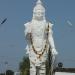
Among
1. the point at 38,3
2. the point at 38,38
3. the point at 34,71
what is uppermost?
the point at 38,3

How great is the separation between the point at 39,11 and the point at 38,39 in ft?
3.04

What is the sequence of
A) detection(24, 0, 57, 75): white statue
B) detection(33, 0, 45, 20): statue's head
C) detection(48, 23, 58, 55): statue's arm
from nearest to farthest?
detection(48, 23, 58, 55): statue's arm
detection(24, 0, 57, 75): white statue
detection(33, 0, 45, 20): statue's head

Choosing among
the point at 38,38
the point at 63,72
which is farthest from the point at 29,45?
the point at 63,72

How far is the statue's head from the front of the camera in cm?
1798

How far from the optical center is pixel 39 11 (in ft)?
59.1

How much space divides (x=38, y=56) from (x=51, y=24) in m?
1.18

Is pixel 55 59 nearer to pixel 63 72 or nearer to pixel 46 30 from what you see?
pixel 46 30

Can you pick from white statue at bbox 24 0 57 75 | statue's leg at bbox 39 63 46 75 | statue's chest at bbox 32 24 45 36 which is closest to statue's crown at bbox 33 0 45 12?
white statue at bbox 24 0 57 75

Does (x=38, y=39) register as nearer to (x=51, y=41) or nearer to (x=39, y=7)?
(x=51, y=41)

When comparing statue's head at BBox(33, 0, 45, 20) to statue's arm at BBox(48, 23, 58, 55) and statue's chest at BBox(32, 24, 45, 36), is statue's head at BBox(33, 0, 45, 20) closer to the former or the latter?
statue's chest at BBox(32, 24, 45, 36)

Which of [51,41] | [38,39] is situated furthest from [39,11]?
[51,41]

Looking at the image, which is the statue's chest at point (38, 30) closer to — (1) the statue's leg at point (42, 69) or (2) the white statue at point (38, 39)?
(2) the white statue at point (38, 39)

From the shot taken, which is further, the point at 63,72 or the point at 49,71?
the point at 63,72

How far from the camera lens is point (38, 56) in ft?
58.5
